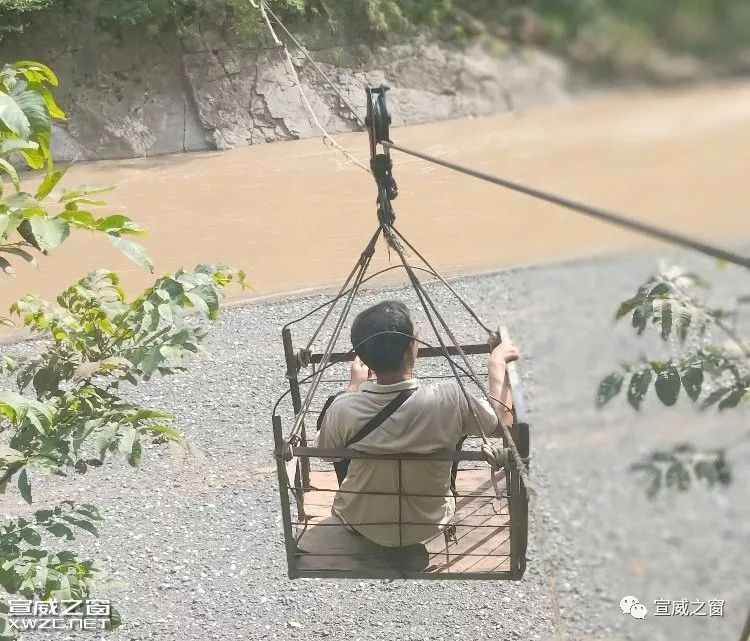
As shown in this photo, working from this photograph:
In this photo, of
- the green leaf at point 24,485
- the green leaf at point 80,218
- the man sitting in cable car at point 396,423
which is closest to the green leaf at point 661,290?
the man sitting in cable car at point 396,423

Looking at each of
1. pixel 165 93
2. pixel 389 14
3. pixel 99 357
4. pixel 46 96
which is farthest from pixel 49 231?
pixel 165 93

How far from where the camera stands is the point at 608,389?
4.10ft

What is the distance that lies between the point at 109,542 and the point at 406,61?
619 centimetres

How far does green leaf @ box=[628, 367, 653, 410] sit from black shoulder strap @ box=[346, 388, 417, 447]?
2.32 feet

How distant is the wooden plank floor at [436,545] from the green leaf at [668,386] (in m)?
0.70

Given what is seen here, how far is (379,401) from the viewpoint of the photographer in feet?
6.30

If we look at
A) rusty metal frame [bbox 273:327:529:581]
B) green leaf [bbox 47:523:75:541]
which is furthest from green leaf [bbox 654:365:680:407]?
green leaf [bbox 47:523:75:541]

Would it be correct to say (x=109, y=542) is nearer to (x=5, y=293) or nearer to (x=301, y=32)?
(x=5, y=293)

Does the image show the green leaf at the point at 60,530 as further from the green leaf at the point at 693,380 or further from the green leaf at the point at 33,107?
the green leaf at the point at 693,380

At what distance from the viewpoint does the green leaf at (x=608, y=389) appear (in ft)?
4.08

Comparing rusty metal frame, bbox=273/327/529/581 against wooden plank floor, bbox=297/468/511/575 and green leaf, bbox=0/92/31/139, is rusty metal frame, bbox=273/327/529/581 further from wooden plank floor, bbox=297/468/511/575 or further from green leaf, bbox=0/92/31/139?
green leaf, bbox=0/92/31/139

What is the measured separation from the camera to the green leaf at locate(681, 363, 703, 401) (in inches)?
48.6

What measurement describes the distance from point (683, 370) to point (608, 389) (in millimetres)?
130

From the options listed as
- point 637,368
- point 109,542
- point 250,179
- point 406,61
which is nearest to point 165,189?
point 250,179
